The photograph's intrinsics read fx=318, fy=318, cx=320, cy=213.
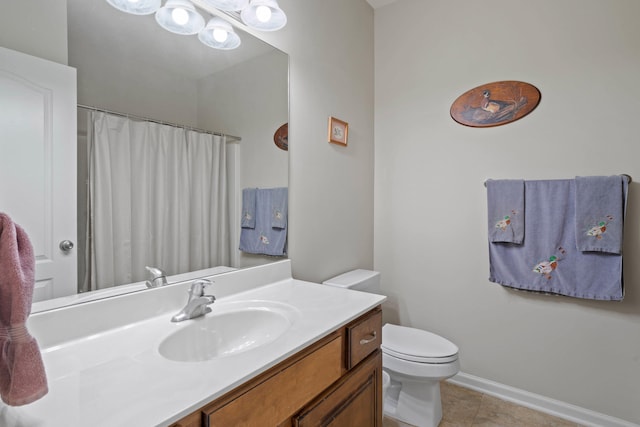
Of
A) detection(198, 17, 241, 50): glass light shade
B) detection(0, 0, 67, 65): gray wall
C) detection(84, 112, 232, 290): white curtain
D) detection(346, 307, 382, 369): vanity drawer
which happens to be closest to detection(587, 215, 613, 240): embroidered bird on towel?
detection(346, 307, 382, 369): vanity drawer

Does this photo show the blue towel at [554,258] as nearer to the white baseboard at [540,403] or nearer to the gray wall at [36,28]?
the white baseboard at [540,403]

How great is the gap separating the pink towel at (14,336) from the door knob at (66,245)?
433 mm

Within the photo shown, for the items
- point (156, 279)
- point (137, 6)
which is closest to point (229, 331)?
point (156, 279)

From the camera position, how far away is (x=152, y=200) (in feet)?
3.74

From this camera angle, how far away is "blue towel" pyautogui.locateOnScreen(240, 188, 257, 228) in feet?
4.90

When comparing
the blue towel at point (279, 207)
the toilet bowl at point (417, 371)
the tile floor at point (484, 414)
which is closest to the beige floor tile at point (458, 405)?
the tile floor at point (484, 414)

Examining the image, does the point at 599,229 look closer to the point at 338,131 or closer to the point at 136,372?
the point at 338,131

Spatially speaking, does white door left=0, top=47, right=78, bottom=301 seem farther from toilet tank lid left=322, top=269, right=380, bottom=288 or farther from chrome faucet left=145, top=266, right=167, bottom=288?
toilet tank lid left=322, top=269, right=380, bottom=288

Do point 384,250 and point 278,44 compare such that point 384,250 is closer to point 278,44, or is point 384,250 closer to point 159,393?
point 278,44

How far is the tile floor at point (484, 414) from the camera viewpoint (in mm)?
1755

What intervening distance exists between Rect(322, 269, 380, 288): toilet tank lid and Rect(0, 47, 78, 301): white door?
1245 millimetres

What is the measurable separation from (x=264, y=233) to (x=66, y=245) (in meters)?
0.80

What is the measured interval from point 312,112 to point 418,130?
87cm

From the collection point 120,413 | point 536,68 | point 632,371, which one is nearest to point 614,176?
point 536,68
